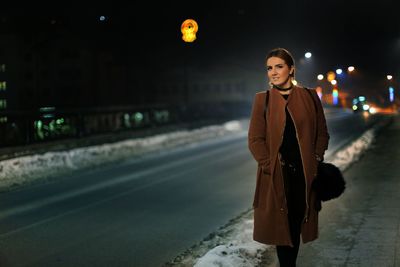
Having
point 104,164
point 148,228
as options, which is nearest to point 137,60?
point 104,164

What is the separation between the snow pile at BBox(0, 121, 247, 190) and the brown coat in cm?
921

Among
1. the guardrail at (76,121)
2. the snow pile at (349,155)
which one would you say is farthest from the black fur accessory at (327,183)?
the guardrail at (76,121)

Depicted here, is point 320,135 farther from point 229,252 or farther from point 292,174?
point 229,252

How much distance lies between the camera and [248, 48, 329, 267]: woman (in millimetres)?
4020

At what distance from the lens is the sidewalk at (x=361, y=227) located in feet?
18.2

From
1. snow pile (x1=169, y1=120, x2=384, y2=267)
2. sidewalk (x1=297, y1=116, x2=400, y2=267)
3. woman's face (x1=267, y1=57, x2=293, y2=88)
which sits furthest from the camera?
sidewalk (x1=297, y1=116, x2=400, y2=267)

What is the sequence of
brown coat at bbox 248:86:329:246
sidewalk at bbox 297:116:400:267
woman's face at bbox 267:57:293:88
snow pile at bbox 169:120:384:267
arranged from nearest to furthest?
1. brown coat at bbox 248:86:329:246
2. woman's face at bbox 267:57:293:88
3. snow pile at bbox 169:120:384:267
4. sidewalk at bbox 297:116:400:267

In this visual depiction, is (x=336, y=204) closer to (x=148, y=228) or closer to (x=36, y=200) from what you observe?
(x=148, y=228)

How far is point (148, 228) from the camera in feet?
25.8

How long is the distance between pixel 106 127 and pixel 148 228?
1652cm

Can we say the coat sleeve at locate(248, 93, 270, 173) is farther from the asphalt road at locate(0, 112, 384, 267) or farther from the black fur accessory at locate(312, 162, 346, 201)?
the asphalt road at locate(0, 112, 384, 267)

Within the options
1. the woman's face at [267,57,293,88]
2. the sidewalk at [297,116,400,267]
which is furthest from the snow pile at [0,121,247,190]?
the woman's face at [267,57,293,88]

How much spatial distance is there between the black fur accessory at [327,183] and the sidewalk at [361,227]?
1.41 m

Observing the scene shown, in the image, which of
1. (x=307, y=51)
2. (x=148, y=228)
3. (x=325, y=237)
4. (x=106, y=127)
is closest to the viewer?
(x=325, y=237)
